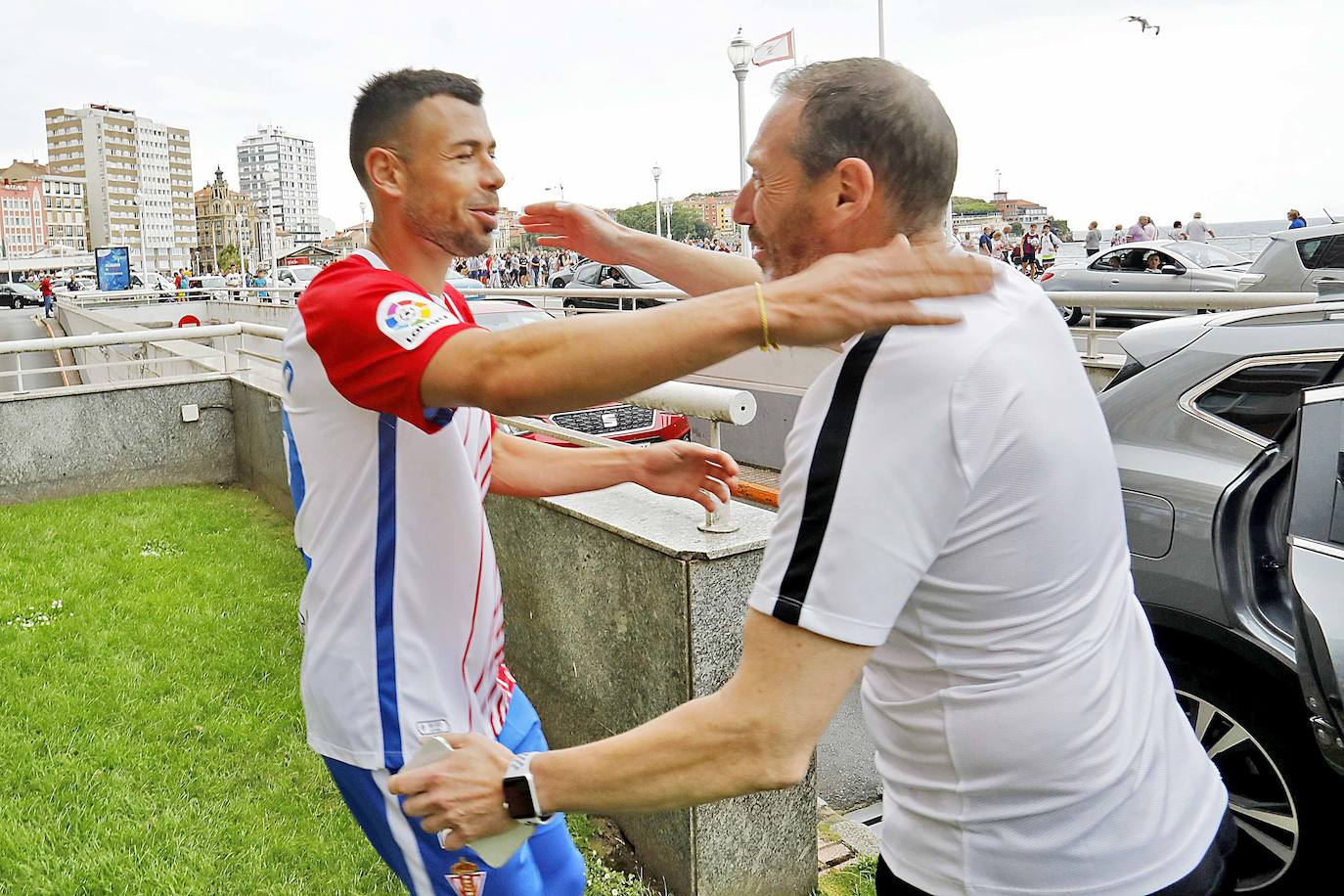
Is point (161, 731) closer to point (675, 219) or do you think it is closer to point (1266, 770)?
point (1266, 770)

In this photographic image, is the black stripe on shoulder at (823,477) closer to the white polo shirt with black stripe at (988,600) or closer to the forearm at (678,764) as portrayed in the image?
the white polo shirt with black stripe at (988,600)

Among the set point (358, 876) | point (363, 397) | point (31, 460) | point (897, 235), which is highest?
point (897, 235)

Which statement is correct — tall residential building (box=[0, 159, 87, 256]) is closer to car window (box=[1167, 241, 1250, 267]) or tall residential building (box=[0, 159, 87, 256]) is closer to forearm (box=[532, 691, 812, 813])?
car window (box=[1167, 241, 1250, 267])

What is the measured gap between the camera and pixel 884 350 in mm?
1533

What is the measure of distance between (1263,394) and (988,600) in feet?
8.51

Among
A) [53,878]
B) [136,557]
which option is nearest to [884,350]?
[53,878]

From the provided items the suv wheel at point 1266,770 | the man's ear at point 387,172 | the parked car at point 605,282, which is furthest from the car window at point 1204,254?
the man's ear at point 387,172

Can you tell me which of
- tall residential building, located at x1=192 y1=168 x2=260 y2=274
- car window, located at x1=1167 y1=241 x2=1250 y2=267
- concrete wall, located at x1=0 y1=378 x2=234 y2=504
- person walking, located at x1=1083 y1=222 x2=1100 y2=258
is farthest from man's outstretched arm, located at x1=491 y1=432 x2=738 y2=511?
tall residential building, located at x1=192 y1=168 x2=260 y2=274

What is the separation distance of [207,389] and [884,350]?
10088 mm

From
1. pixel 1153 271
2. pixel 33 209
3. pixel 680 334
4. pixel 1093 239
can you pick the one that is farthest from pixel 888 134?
pixel 33 209

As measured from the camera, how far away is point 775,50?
26641 millimetres

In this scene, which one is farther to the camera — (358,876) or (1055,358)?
(358,876)

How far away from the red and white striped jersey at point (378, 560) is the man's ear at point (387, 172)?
0.16 metres

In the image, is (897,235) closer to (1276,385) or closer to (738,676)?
(738,676)
